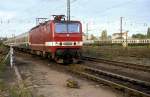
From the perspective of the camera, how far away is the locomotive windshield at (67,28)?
24.0 m

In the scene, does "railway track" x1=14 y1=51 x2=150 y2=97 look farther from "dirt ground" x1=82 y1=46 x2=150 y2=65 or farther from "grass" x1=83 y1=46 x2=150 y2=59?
"grass" x1=83 y1=46 x2=150 y2=59

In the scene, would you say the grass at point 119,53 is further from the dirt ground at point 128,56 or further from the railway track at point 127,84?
the railway track at point 127,84

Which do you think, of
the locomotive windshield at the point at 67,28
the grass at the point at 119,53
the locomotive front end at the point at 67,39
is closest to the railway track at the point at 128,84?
the locomotive front end at the point at 67,39

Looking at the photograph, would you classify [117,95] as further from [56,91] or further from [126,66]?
[126,66]

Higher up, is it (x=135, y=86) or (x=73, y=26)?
(x=73, y=26)

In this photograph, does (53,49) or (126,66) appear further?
(53,49)

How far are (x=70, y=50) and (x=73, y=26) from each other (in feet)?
5.48

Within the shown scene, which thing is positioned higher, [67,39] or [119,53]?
[67,39]

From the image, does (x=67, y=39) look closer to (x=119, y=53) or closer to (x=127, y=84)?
(x=127, y=84)

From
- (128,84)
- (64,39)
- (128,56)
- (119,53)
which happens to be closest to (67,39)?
(64,39)

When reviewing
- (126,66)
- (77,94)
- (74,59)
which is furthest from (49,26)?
(77,94)

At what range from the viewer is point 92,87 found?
13.8 metres

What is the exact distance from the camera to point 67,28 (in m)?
24.2

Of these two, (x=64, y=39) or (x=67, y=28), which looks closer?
(x=64, y=39)
